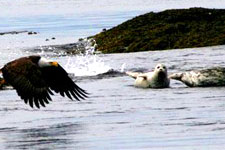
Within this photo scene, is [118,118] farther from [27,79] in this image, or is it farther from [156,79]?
[156,79]

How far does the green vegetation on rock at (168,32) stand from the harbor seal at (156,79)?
10.0 meters

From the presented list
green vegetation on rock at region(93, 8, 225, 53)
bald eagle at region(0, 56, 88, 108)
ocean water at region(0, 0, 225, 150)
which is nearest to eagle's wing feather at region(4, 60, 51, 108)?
bald eagle at region(0, 56, 88, 108)

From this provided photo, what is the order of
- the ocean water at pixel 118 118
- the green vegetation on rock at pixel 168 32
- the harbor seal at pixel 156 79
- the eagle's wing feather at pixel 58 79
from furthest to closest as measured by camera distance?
the green vegetation on rock at pixel 168 32 < the harbor seal at pixel 156 79 < the eagle's wing feather at pixel 58 79 < the ocean water at pixel 118 118

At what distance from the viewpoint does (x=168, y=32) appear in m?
30.3

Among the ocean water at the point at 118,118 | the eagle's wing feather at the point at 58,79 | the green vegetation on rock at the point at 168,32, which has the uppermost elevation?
the eagle's wing feather at the point at 58,79

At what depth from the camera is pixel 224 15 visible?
32.5 metres

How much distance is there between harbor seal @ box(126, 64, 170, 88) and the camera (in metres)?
18.8

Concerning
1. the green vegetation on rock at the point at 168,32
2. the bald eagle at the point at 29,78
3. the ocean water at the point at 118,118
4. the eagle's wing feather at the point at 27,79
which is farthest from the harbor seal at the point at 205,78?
the green vegetation on rock at the point at 168,32

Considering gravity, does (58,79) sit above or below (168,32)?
above

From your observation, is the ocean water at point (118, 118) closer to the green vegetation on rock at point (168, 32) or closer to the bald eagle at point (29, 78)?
the bald eagle at point (29, 78)

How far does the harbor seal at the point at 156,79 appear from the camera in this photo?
18750 mm

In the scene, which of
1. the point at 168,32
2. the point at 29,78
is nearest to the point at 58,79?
the point at 29,78

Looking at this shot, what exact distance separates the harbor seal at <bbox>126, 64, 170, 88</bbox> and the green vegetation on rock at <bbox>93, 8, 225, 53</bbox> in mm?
10021

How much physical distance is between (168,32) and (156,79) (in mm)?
11656
